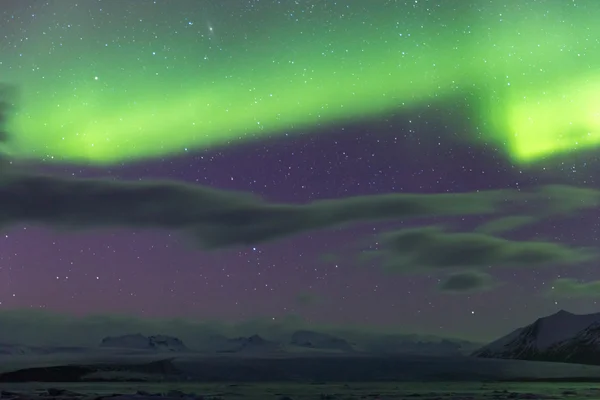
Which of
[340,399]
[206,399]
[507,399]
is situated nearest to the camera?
[507,399]

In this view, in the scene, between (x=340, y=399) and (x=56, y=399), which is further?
(x=340, y=399)

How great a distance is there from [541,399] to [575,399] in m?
6.02

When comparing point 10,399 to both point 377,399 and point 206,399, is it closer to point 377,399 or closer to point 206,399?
point 206,399

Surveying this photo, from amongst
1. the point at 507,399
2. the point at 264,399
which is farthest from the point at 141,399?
the point at 507,399

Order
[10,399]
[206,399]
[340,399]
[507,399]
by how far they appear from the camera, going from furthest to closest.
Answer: [340,399]
[206,399]
[507,399]
[10,399]

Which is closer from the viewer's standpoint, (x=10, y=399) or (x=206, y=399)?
(x=10, y=399)

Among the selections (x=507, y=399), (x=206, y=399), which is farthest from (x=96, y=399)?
(x=507, y=399)

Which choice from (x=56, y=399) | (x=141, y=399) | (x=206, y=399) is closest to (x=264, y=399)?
(x=206, y=399)

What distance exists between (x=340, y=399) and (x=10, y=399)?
184 ft

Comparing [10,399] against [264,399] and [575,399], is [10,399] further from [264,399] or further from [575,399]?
[575,399]

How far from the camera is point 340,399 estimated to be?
123 metres

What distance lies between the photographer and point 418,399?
384 ft

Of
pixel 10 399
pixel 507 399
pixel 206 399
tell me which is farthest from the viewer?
pixel 206 399

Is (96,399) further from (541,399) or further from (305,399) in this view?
(541,399)
